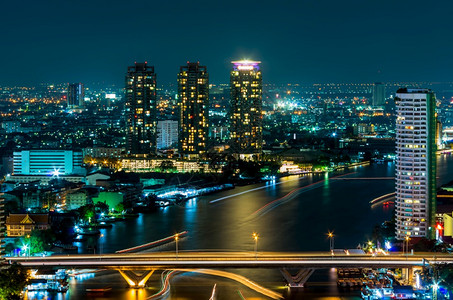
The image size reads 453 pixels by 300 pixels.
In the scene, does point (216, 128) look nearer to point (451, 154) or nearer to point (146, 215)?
point (451, 154)

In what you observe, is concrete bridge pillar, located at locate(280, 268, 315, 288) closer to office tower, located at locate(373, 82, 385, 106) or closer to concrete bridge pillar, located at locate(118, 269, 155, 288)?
concrete bridge pillar, located at locate(118, 269, 155, 288)

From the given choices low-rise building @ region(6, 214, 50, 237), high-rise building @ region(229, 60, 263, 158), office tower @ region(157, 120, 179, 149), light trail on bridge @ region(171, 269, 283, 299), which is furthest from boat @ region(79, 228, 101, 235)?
office tower @ region(157, 120, 179, 149)

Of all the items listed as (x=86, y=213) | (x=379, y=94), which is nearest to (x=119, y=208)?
(x=86, y=213)

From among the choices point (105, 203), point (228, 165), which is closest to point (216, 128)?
point (228, 165)

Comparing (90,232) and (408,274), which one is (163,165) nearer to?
(90,232)

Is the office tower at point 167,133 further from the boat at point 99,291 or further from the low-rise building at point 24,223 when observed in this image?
the boat at point 99,291

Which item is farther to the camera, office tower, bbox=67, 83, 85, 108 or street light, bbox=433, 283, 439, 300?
office tower, bbox=67, 83, 85, 108
